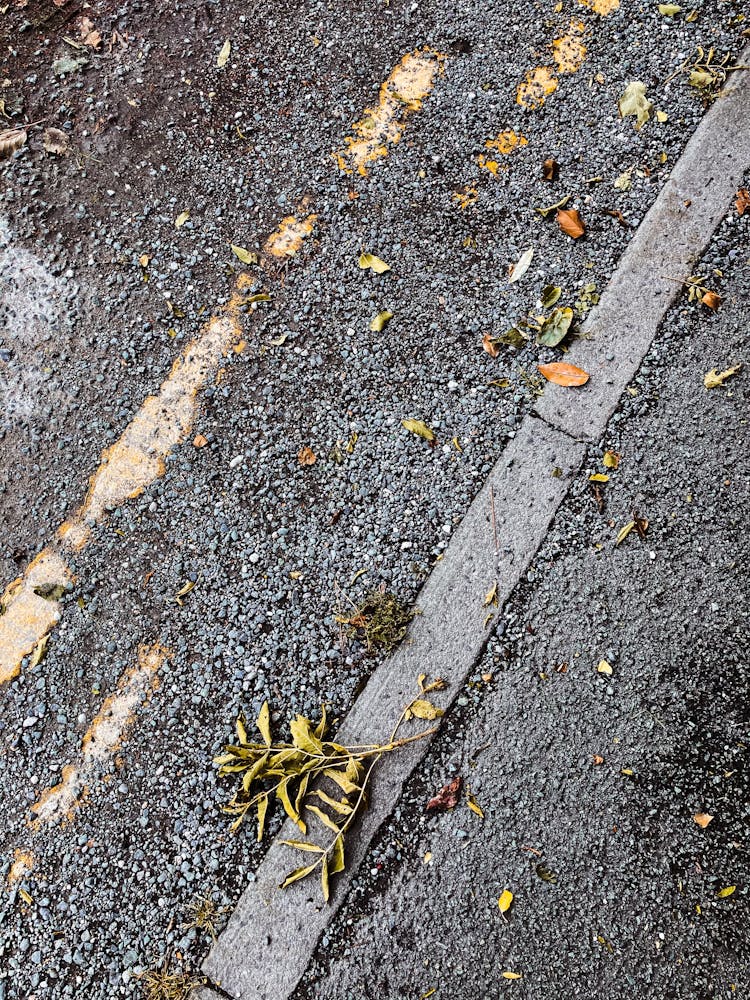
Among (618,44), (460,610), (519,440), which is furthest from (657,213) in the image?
(460,610)

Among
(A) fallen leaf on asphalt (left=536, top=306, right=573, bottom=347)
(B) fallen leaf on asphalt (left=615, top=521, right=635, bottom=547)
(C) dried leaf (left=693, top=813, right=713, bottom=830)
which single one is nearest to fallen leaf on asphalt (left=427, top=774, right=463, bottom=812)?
(C) dried leaf (left=693, top=813, right=713, bottom=830)

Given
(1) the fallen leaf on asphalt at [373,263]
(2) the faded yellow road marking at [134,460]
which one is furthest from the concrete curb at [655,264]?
(2) the faded yellow road marking at [134,460]

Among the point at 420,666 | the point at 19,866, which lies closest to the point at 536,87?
the point at 420,666

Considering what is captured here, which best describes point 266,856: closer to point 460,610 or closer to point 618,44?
point 460,610

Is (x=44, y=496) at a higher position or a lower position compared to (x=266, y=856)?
higher

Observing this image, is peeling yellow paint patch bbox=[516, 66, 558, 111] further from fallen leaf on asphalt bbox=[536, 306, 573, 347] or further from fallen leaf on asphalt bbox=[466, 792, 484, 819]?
fallen leaf on asphalt bbox=[466, 792, 484, 819]

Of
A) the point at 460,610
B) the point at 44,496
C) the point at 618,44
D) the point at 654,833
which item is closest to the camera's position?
the point at 654,833

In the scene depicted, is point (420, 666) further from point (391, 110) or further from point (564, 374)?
point (391, 110)

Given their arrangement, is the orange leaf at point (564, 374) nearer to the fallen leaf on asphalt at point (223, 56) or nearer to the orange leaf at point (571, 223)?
the orange leaf at point (571, 223)
